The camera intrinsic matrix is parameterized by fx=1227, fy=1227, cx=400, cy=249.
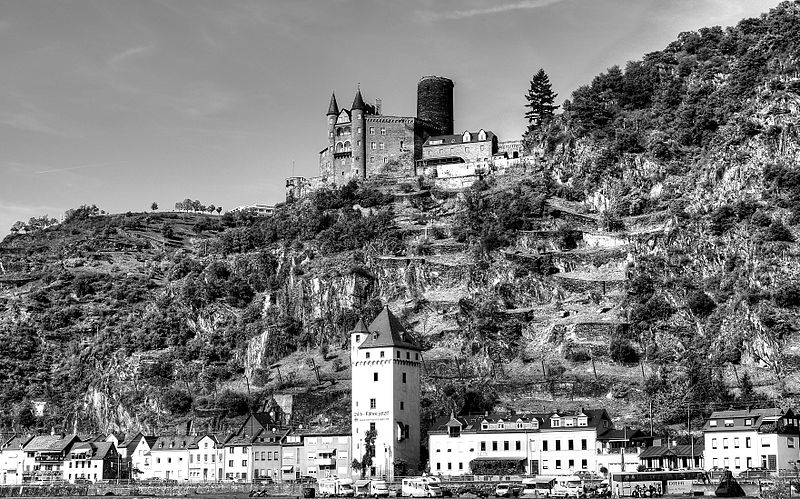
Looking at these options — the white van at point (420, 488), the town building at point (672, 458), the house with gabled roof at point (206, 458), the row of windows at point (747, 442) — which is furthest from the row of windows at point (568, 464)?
the house with gabled roof at point (206, 458)

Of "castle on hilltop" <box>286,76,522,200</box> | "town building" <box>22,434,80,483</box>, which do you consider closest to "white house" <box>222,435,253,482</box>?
"town building" <box>22,434,80,483</box>

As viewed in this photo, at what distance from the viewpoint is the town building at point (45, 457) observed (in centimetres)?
11819

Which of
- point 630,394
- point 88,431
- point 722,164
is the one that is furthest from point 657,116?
point 88,431

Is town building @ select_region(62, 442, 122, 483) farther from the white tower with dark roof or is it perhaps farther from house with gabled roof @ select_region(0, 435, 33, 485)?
the white tower with dark roof

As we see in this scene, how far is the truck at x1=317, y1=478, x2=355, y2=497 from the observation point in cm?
9340

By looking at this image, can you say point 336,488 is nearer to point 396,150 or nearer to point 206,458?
point 206,458

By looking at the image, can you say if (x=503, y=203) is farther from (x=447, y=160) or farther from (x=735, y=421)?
(x=735, y=421)

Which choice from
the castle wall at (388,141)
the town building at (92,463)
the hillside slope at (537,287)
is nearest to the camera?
the hillside slope at (537,287)

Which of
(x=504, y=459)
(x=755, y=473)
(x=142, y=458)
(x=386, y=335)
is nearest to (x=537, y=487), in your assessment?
(x=504, y=459)

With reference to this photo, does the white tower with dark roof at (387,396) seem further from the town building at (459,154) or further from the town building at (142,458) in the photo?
the town building at (459,154)

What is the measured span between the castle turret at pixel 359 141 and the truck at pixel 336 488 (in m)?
71.2

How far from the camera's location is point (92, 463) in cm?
11644

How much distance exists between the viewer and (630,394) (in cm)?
10931

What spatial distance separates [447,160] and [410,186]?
907 centimetres
